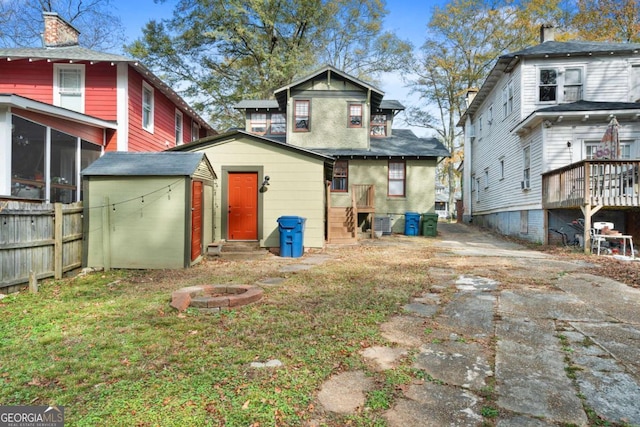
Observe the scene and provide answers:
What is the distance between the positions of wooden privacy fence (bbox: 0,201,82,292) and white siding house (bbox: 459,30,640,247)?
12237 mm

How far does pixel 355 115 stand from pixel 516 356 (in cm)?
1430

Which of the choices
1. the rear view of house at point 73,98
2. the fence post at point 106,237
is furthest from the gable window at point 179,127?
the fence post at point 106,237

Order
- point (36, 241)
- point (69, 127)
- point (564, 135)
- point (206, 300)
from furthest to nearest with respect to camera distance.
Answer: point (564, 135) → point (69, 127) → point (36, 241) → point (206, 300)

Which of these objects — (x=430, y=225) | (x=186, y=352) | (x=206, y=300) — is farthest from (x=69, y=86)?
(x=430, y=225)

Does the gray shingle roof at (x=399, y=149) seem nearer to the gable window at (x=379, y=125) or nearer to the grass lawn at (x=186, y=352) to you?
the gable window at (x=379, y=125)

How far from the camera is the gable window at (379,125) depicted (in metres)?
18.0

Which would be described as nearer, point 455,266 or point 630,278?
point 630,278

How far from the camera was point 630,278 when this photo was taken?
252 inches

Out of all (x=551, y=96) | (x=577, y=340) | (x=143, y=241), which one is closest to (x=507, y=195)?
(x=551, y=96)

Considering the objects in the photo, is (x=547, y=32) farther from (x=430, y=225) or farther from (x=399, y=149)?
(x=430, y=225)

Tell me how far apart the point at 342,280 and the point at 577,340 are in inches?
137

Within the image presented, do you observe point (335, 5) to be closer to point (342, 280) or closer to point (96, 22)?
point (96, 22)

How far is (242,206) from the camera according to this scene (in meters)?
10.1

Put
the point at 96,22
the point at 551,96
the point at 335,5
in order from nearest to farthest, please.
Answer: the point at 551,96 < the point at 96,22 < the point at 335,5
